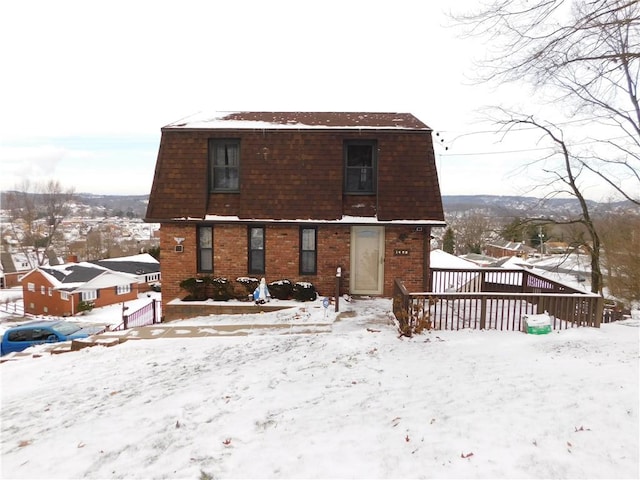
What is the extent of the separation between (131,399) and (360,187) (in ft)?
27.4

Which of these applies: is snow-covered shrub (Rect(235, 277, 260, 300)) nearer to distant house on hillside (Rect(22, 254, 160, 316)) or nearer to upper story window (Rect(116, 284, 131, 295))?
distant house on hillside (Rect(22, 254, 160, 316))

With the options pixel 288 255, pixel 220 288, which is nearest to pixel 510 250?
pixel 288 255

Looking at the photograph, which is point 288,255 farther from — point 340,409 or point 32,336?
point 32,336

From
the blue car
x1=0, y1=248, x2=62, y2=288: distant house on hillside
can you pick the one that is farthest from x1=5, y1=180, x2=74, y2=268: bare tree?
the blue car

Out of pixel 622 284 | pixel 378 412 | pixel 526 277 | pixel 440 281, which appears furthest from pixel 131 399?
pixel 622 284

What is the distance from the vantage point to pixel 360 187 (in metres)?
11.9

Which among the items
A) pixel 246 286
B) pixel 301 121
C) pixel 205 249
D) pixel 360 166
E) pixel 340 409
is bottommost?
pixel 340 409

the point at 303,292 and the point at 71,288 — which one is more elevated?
the point at 303,292

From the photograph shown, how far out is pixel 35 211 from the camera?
202 ft

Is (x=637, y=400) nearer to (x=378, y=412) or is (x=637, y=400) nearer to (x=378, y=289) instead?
(x=378, y=412)

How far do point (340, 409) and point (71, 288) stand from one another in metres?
38.2

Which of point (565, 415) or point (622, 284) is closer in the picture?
point (565, 415)

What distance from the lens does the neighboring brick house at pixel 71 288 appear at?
35.6m

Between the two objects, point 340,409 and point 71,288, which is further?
point 71,288
